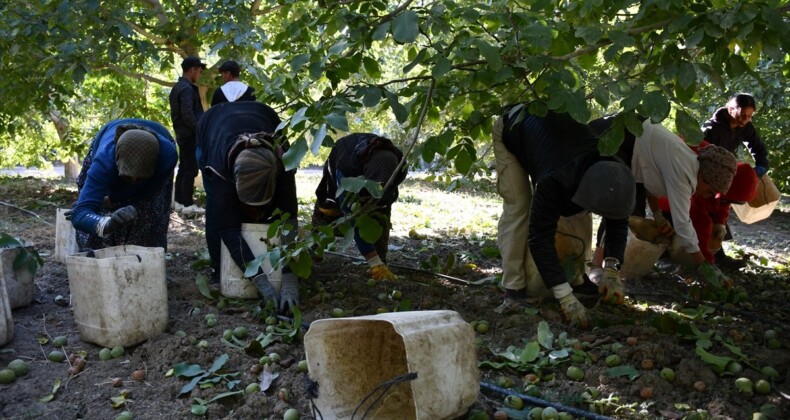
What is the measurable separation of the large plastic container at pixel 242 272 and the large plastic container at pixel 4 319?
1167mm

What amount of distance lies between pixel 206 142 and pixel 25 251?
119 cm

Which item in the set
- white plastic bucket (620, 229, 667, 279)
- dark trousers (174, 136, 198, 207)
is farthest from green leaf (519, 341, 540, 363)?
dark trousers (174, 136, 198, 207)

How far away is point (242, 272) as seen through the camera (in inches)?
160

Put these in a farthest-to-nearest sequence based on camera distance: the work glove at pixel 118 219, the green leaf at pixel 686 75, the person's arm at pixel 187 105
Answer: the person's arm at pixel 187 105 → the work glove at pixel 118 219 → the green leaf at pixel 686 75

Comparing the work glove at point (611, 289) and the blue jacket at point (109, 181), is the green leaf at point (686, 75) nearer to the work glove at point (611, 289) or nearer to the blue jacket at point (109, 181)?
the work glove at point (611, 289)

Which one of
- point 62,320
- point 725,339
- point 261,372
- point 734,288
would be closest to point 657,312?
point 725,339

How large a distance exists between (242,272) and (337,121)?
1947mm

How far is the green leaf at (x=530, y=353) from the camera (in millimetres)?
3146

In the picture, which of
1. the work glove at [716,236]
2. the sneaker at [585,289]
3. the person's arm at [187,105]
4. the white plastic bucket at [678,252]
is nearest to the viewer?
→ the sneaker at [585,289]

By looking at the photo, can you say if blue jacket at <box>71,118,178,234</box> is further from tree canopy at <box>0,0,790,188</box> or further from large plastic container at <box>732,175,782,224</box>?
large plastic container at <box>732,175,782,224</box>

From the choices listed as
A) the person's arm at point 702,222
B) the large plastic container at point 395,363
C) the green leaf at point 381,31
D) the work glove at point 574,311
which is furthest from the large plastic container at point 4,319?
the person's arm at point 702,222

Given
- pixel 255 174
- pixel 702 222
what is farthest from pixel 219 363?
pixel 702 222

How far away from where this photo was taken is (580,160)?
342 centimetres

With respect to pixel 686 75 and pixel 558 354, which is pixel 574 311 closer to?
pixel 558 354
